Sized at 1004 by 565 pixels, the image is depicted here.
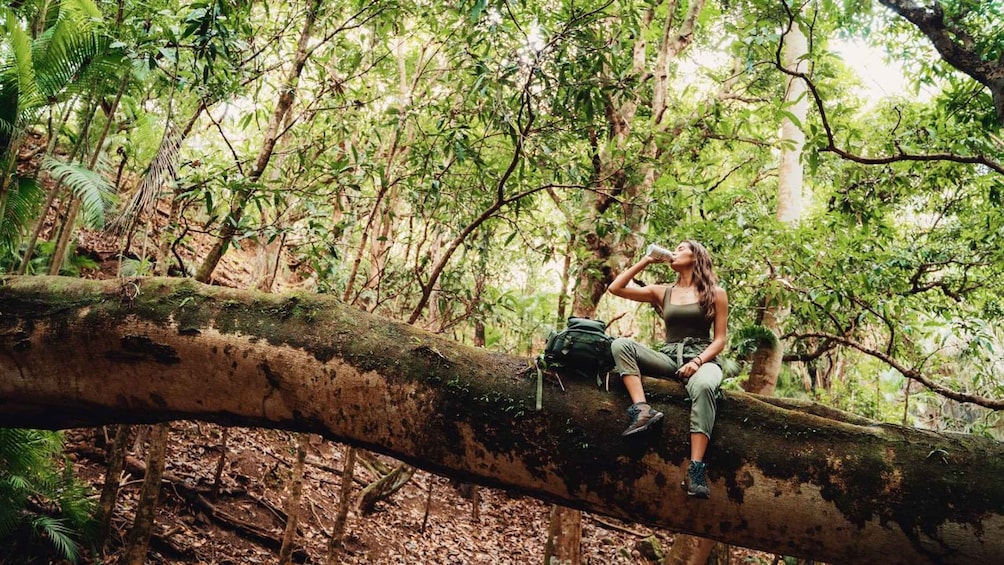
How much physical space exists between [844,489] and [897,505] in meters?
0.21

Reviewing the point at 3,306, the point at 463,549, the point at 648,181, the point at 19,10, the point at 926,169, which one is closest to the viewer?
the point at 3,306

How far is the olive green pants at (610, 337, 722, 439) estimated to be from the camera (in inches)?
113

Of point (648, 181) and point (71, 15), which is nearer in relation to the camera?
point (71, 15)

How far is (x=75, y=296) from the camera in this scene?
11.7 feet

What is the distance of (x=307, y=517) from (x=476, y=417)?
6614 millimetres

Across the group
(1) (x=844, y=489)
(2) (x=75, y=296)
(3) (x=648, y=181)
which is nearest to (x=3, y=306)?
(2) (x=75, y=296)

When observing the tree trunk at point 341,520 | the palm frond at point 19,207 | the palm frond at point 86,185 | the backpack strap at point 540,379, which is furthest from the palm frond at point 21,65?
the tree trunk at point 341,520

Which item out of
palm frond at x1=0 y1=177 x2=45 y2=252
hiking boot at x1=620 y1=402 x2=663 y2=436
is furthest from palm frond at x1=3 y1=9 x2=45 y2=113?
hiking boot at x1=620 y1=402 x2=663 y2=436

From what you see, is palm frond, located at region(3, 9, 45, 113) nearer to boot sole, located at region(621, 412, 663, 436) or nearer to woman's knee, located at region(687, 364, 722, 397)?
boot sole, located at region(621, 412, 663, 436)

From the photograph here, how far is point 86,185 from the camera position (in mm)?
4102

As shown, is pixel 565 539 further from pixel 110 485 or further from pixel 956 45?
pixel 956 45

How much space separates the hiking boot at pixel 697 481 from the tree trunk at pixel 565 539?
4.57 meters

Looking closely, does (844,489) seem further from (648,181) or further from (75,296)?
(648,181)

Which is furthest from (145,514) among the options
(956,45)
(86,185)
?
(956,45)
